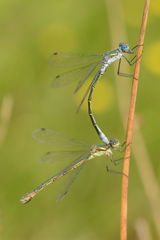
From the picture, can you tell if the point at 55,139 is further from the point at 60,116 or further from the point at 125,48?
the point at 60,116

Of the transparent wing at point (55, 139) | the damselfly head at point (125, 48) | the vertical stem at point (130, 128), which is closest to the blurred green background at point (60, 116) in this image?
the transparent wing at point (55, 139)

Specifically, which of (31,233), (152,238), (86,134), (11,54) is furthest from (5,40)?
(152,238)

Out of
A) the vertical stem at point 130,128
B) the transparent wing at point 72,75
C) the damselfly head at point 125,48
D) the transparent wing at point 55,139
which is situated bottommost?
the vertical stem at point 130,128

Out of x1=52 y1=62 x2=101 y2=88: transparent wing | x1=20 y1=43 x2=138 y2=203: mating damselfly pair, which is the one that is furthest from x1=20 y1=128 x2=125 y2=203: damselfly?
x1=52 y1=62 x2=101 y2=88: transparent wing

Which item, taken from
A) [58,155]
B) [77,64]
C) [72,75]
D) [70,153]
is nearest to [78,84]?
[72,75]

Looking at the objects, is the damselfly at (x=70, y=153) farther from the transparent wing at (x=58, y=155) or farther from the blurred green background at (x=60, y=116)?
the blurred green background at (x=60, y=116)

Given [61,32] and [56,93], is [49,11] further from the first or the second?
[56,93]
